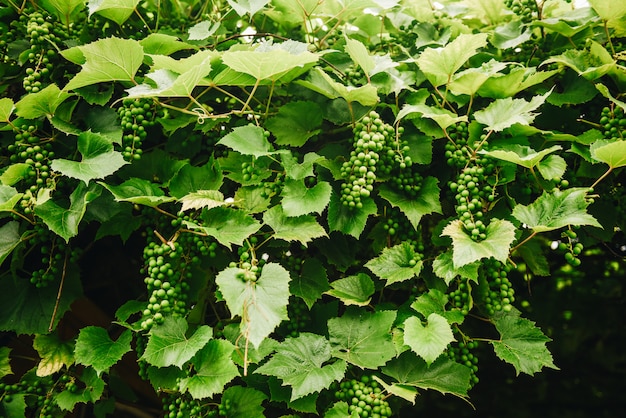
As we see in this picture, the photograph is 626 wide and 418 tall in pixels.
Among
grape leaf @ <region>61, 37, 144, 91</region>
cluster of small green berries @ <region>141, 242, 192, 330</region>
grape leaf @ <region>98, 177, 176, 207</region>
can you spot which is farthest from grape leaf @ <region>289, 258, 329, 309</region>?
grape leaf @ <region>61, 37, 144, 91</region>

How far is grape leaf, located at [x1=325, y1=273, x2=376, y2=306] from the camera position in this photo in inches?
57.2

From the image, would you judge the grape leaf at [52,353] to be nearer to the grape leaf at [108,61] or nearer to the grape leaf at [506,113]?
the grape leaf at [108,61]

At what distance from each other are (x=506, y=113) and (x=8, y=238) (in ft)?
5.58

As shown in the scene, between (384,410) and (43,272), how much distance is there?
4.09 feet

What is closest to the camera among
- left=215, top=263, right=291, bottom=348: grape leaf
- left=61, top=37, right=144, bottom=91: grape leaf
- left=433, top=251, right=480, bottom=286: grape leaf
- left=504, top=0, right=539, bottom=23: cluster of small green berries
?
left=215, top=263, right=291, bottom=348: grape leaf

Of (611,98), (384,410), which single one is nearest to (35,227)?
(384,410)

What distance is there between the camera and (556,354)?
10.2 ft

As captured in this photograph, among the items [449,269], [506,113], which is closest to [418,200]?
[449,269]

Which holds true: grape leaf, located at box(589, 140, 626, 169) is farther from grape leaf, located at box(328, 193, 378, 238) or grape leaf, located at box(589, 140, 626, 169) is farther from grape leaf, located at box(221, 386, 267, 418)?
grape leaf, located at box(221, 386, 267, 418)

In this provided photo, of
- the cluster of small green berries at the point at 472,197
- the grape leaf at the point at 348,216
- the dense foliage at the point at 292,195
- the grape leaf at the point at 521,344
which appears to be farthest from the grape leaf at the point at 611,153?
the grape leaf at the point at 348,216

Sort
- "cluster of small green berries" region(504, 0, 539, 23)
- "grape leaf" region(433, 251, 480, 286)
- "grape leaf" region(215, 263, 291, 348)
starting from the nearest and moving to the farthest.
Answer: "grape leaf" region(215, 263, 291, 348) < "grape leaf" region(433, 251, 480, 286) < "cluster of small green berries" region(504, 0, 539, 23)

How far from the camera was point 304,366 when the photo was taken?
1313 mm

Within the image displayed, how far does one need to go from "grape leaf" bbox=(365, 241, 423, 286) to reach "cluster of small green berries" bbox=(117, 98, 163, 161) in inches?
34.2

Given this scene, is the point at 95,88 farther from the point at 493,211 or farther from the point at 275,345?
the point at 493,211
